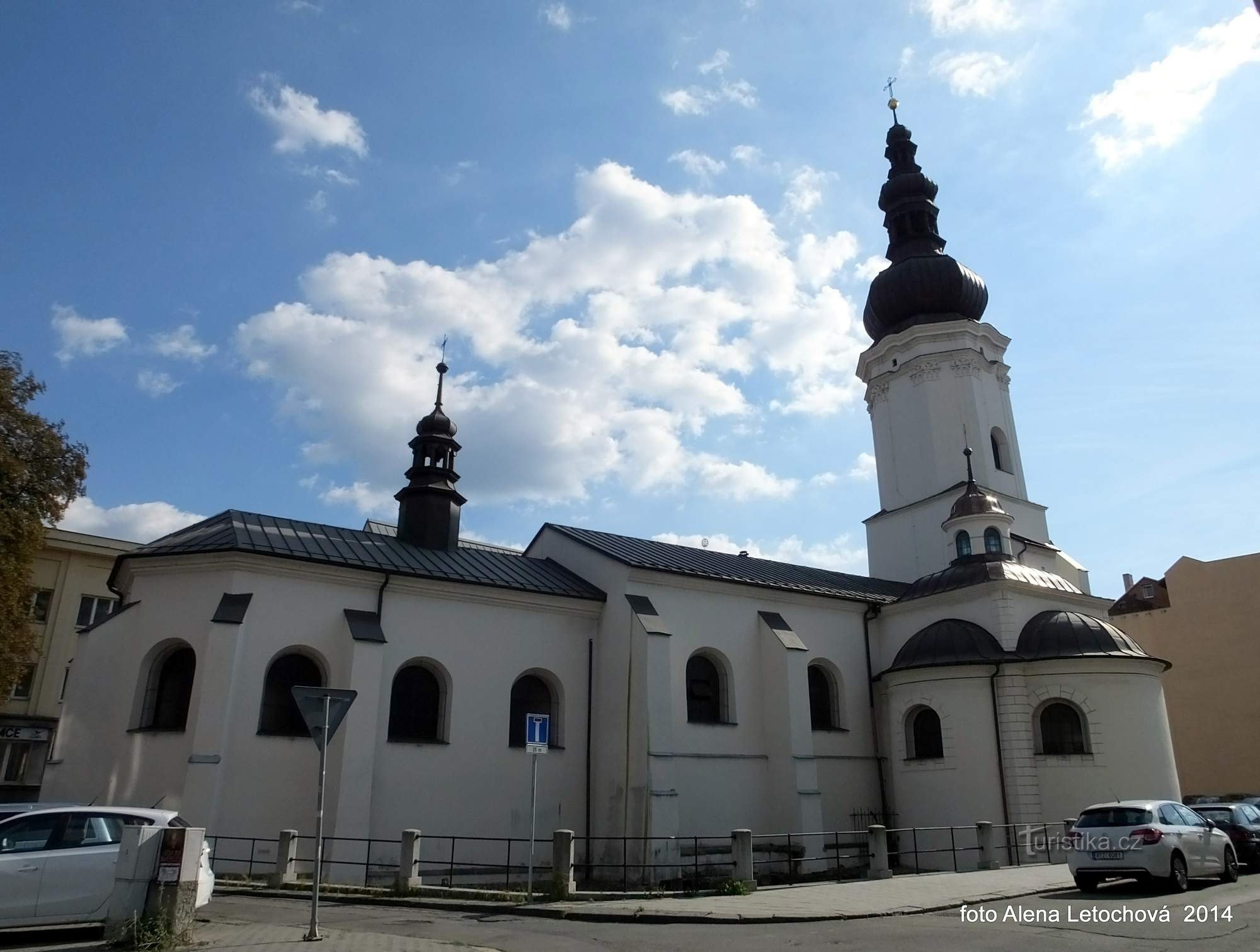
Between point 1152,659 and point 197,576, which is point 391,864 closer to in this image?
point 197,576

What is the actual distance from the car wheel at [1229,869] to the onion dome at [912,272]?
74.0 feet

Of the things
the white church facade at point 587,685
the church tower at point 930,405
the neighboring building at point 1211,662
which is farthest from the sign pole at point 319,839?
the neighboring building at point 1211,662

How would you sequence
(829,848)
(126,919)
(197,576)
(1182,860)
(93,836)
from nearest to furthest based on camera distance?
(126,919)
(93,836)
(1182,860)
(197,576)
(829,848)

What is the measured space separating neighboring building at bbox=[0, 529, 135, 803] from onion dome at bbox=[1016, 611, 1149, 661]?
3233 centimetres

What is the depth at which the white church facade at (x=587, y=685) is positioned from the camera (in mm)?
18750

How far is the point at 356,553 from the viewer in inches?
848

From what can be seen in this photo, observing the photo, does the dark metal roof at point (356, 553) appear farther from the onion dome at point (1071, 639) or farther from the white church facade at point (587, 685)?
the onion dome at point (1071, 639)

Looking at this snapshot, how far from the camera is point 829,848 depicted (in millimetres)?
22594

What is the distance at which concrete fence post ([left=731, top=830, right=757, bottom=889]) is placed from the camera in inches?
603

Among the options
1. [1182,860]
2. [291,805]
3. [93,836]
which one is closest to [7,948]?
[93,836]

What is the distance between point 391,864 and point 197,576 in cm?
764

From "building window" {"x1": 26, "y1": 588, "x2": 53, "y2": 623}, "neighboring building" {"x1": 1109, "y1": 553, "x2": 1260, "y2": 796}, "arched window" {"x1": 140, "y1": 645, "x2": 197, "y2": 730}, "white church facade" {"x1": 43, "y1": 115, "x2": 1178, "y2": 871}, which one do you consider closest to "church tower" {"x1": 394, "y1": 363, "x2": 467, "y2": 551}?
"white church facade" {"x1": 43, "y1": 115, "x2": 1178, "y2": 871}

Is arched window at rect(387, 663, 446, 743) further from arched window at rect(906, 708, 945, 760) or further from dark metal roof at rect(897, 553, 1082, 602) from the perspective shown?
dark metal roof at rect(897, 553, 1082, 602)

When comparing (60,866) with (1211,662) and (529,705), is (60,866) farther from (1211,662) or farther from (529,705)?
(1211,662)
